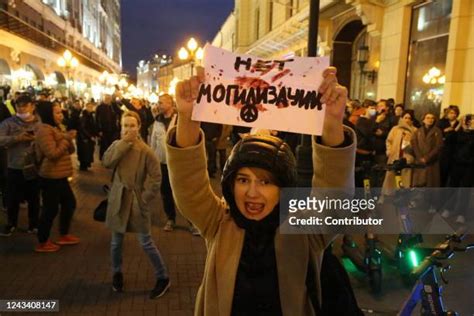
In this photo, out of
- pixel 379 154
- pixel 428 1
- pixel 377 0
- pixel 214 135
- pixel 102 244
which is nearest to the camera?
pixel 102 244

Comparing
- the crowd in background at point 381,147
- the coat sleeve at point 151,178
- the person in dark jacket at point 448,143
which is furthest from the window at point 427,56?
the coat sleeve at point 151,178

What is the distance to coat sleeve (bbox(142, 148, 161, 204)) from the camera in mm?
4582

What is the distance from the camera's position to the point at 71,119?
38.7 feet

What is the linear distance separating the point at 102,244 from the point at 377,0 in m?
11.1

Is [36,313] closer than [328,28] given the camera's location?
Yes

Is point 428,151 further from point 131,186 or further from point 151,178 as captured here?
point 131,186

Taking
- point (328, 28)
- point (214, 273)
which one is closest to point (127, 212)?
point (214, 273)

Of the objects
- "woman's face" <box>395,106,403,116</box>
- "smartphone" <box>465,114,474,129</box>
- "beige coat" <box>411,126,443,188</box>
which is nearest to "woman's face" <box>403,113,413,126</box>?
"beige coat" <box>411,126,443,188</box>

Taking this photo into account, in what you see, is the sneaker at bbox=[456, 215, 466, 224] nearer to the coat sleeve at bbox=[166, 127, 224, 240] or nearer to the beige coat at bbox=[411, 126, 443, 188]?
the beige coat at bbox=[411, 126, 443, 188]

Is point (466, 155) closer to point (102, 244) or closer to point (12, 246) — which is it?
point (102, 244)

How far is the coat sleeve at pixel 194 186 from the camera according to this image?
1836 millimetres

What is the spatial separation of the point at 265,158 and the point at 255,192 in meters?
0.15

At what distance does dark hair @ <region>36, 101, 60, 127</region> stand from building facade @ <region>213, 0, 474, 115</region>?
4.26 m

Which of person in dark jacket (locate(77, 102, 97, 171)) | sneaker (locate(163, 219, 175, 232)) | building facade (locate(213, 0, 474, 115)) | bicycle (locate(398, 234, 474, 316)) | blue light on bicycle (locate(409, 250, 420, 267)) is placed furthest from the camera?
person in dark jacket (locate(77, 102, 97, 171))
